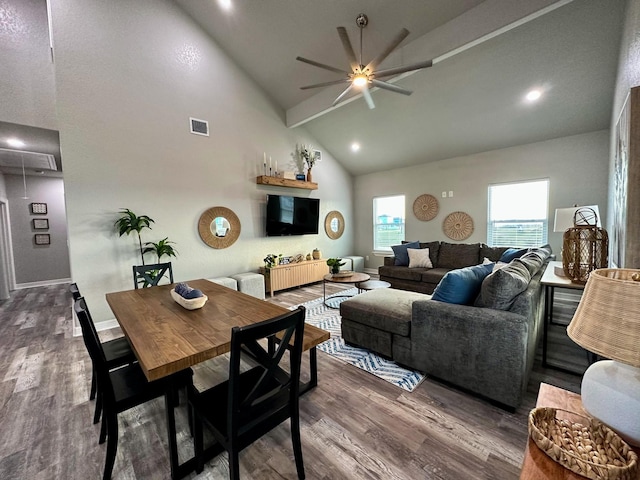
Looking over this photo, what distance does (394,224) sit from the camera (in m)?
6.83

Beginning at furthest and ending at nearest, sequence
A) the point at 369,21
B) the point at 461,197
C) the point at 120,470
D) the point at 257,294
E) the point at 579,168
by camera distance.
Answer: the point at 461,197, the point at 257,294, the point at 579,168, the point at 369,21, the point at 120,470

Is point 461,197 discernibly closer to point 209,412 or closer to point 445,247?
point 445,247

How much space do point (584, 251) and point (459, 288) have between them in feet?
3.91

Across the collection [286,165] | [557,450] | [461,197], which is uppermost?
[286,165]

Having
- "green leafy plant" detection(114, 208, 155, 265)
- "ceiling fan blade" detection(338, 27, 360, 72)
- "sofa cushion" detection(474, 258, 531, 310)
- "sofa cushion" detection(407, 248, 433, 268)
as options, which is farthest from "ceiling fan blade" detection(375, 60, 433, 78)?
"green leafy plant" detection(114, 208, 155, 265)

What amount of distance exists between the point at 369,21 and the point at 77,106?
391cm

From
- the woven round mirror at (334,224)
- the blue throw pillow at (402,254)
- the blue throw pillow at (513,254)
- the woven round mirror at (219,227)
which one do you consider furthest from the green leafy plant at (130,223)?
the blue throw pillow at (513,254)

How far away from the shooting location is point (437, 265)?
5.18 m

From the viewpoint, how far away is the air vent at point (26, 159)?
4367mm

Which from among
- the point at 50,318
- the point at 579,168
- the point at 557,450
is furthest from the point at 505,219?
the point at 50,318

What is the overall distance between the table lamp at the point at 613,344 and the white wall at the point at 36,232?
884 centimetres

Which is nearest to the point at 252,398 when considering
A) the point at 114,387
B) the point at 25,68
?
the point at 114,387

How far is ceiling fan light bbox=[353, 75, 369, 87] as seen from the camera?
3.02m

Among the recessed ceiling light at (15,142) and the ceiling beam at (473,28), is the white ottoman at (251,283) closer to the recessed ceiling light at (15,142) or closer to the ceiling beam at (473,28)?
the recessed ceiling light at (15,142)
